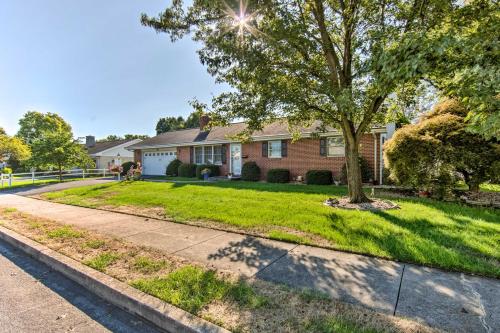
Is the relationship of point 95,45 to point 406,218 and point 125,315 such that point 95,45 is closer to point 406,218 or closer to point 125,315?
point 125,315

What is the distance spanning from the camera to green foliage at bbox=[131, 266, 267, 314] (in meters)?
2.99

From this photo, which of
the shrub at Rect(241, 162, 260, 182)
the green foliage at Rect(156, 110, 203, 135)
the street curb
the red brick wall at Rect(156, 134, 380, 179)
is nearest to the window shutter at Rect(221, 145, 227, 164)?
the red brick wall at Rect(156, 134, 380, 179)

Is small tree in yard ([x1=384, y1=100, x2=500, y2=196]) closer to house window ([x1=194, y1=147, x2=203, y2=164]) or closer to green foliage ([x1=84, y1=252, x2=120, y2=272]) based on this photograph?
green foliage ([x1=84, y1=252, x2=120, y2=272])

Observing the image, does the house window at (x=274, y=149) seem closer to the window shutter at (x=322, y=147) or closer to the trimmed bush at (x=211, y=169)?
the window shutter at (x=322, y=147)

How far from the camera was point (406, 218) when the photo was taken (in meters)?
6.54

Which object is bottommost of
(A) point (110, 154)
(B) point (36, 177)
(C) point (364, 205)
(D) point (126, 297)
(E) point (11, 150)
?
(D) point (126, 297)

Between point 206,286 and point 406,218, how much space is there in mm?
5383

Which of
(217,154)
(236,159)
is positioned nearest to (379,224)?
(236,159)

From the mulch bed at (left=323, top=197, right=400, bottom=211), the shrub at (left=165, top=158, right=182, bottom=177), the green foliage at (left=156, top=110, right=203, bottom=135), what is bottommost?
the mulch bed at (left=323, top=197, right=400, bottom=211)

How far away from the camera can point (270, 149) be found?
17672 millimetres

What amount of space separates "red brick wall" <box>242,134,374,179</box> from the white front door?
1.01 meters

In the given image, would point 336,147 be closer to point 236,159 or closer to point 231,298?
point 236,159

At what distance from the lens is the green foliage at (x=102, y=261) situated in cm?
405

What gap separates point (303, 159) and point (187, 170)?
9.72 metres
